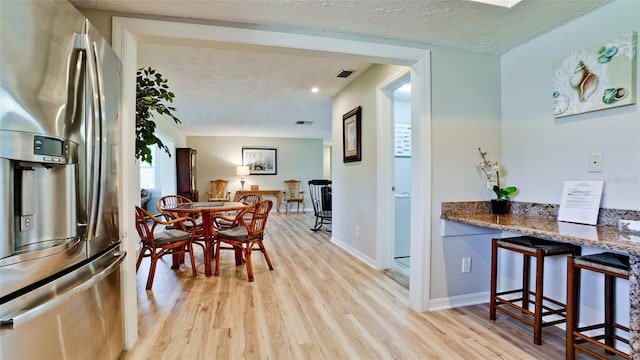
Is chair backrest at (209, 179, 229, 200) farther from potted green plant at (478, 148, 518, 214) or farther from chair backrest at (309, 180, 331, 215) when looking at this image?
potted green plant at (478, 148, 518, 214)

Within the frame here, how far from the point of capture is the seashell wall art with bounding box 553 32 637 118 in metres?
1.75

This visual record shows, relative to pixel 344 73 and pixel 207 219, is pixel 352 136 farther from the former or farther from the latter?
pixel 207 219

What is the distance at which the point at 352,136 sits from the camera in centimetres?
411

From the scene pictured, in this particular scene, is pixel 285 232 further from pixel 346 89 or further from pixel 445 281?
pixel 445 281

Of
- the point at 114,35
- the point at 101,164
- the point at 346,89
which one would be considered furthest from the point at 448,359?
the point at 346,89

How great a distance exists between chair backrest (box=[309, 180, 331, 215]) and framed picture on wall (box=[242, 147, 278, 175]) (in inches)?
124

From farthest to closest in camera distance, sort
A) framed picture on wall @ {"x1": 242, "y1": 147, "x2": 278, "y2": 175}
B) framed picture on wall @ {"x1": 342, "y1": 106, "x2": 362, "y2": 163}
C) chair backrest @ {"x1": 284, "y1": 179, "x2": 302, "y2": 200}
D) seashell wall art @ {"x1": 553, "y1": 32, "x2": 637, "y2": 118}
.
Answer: chair backrest @ {"x1": 284, "y1": 179, "x2": 302, "y2": 200}
framed picture on wall @ {"x1": 242, "y1": 147, "x2": 278, "y2": 175}
framed picture on wall @ {"x1": 342, "y1": 106, "x2": 362, "y2": 163}
seashell wall art @ {"x1": 553, "y1": 32, "x2": 637, "y2": 118}

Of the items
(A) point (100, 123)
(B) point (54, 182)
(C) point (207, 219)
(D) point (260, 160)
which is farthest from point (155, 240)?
(D) point (260, 160)

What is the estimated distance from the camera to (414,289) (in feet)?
8.05

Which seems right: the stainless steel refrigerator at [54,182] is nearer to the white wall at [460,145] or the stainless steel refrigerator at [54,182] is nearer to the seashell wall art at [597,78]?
the white wall at [460,145]

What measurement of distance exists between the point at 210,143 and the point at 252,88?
511 cm

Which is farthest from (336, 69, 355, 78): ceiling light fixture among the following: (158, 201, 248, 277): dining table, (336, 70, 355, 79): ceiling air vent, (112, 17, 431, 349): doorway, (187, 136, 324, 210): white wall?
(187, 136, 324, 210): white wall

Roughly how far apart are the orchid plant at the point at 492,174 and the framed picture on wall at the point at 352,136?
5.20ft

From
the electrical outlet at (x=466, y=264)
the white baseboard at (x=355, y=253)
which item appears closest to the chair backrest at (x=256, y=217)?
the white baseboard at (x=355, y=253)
